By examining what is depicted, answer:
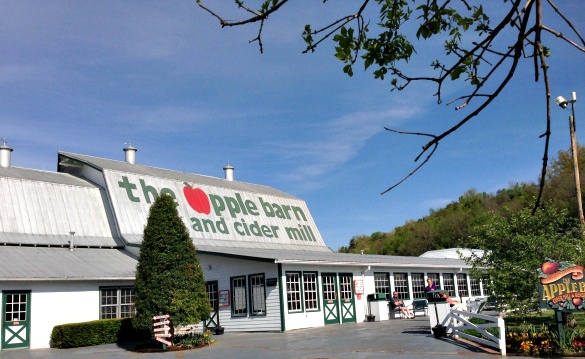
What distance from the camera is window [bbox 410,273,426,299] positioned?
2708 cm

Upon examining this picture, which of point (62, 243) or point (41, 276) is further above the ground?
point (62, 243)

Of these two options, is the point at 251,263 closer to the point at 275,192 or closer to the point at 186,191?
the point at 186,191

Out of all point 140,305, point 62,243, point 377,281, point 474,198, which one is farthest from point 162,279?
point 474,198

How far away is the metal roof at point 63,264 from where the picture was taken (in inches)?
759

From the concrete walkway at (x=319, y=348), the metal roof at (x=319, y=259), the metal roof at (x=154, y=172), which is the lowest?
the concrete walkway at (x=319, y=348)

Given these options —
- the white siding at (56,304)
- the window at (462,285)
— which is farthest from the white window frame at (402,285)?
the white siding at (56,304)

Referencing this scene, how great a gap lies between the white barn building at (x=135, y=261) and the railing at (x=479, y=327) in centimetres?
651

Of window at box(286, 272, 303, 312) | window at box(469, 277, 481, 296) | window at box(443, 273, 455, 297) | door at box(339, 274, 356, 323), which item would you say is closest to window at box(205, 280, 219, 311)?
window at box(286, 272, 303, 312)

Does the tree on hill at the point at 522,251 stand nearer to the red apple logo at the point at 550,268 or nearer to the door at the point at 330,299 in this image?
the red apple logo at the point at 550,268

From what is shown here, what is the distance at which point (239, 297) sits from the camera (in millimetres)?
21484

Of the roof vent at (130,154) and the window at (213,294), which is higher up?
the roof vent at (130,154)

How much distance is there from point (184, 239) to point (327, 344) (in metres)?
5.26

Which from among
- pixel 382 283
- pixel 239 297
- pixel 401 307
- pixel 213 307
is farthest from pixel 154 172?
pixel 401 307

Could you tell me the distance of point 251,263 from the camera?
69.8 ft
